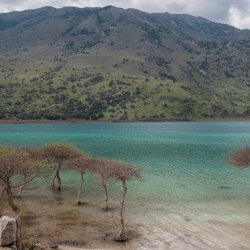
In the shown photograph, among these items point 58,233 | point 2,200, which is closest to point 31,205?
point 2,200

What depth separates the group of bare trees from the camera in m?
33.3

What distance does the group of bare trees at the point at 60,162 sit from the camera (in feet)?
109

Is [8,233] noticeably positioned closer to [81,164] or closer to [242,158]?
[81,164]

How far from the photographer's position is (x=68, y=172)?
2790 inches

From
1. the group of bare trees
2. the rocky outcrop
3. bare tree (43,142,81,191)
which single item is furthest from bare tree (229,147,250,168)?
the rocky outcrop

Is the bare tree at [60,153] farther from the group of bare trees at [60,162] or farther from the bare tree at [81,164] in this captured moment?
the bare tree at [81,164]

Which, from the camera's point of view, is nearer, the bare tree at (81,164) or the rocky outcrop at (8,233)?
the rocky outcrop at (8,233)

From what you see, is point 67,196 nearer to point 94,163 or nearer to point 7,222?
point 94,163

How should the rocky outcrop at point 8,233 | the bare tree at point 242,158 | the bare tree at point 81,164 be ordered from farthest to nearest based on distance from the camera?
the bare tree at point 242,158 → the bare tree at point 81,164 → the rocky outcrop at point 8,233

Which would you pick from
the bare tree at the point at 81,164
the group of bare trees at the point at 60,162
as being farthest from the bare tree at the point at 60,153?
the bare tree at the point at 81,164

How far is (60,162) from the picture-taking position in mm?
54250

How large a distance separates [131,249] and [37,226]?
999 centimetres

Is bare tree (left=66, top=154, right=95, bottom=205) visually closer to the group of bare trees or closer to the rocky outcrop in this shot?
the group of bare trees

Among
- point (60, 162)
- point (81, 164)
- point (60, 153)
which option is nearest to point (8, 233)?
point (81, 164)
